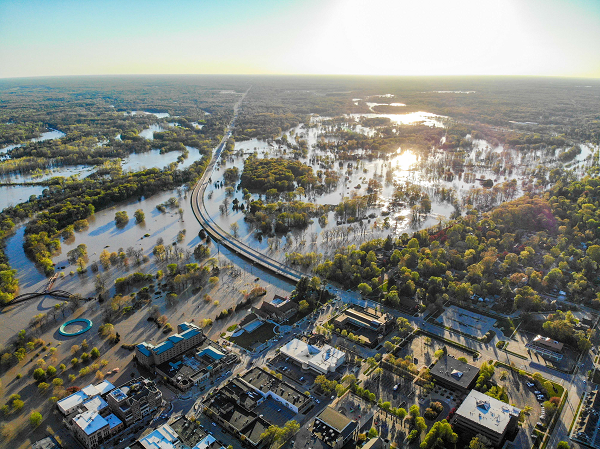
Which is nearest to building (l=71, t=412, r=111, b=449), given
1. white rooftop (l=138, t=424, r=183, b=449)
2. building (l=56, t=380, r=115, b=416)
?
building (l=56, t=380, r=115, b=416)

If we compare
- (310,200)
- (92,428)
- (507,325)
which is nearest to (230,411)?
(92,428)

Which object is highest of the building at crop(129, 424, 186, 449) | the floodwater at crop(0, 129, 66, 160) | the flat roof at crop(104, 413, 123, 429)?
the floodwater at crop(0, 129, 66, 160)

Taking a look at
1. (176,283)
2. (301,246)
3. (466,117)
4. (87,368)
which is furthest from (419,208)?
(466,117)

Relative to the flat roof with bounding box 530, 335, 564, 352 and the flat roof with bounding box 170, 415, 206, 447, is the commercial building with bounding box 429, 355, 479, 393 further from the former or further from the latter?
the flat roof with bounding box 170, 415, 206, 447

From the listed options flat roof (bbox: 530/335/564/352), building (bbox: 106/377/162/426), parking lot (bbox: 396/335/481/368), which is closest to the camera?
building (bbox: 106/377/162/426)

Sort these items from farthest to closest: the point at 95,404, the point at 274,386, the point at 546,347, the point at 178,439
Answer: the point at 546,347 < the point at 274,386 < the point at 95,404 < the point at 178,439

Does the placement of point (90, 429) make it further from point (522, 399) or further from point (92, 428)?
point (522, 399)
